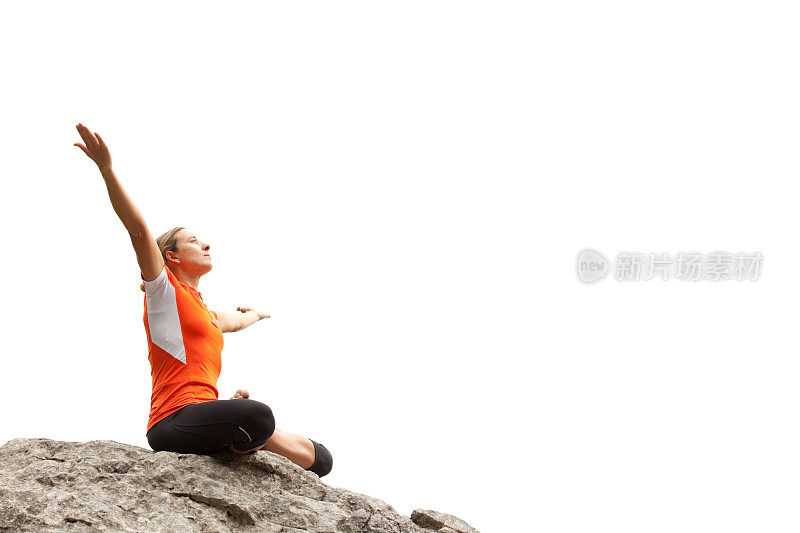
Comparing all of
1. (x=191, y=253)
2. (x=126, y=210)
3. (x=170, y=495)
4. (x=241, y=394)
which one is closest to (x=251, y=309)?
(x=191, y=253)

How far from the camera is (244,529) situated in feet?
12.6

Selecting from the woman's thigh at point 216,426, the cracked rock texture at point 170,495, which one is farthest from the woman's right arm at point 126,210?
the cracked rock texture at point 170,495

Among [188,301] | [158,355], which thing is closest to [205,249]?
[188,301]

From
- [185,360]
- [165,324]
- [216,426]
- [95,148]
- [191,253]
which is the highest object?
[95,148]

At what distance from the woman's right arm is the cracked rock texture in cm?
98

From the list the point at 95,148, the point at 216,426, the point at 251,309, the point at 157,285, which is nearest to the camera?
the point at 95,148

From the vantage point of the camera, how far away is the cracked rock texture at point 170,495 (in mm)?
3604

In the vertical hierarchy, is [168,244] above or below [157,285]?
above

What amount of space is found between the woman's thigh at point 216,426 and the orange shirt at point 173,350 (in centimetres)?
11

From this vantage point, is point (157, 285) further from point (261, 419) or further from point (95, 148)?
point (261, 419)

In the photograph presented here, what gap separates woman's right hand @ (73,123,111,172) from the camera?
12.6 ft

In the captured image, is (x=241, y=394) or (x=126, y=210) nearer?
(x=126, y=210)

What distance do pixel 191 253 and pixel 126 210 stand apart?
659mm

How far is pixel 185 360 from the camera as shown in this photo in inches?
169
